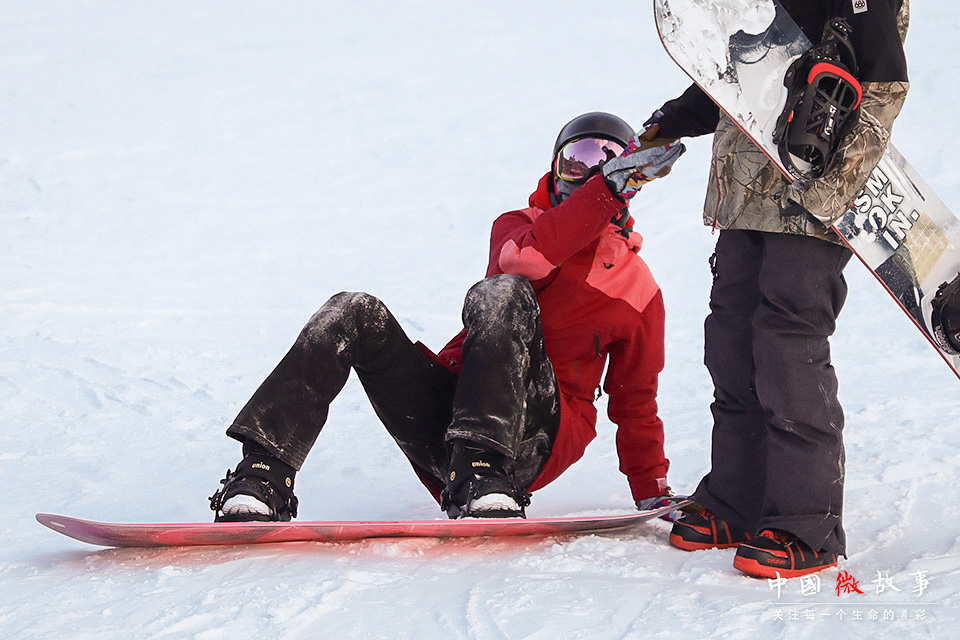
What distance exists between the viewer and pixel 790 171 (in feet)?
6.86

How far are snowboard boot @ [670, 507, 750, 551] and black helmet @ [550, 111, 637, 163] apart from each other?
114 centimetres

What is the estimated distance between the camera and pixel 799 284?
2.12 metres

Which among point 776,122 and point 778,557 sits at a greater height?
point 776,122

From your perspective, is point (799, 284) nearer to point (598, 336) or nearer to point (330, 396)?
point (598, 336)

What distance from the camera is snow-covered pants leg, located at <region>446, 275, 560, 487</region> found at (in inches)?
93.0

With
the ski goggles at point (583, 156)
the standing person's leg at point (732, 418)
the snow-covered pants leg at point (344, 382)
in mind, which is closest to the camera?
the snow-covered pants leg at point (344, 382)

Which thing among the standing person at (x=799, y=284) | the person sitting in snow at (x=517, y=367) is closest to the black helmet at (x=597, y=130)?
the person sitting in snow at (x=517, y=367)

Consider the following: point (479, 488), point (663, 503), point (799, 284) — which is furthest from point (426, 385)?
point (799, 284)

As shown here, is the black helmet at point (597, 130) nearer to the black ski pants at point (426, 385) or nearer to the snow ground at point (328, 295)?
the black ski pants at point (426, 385)

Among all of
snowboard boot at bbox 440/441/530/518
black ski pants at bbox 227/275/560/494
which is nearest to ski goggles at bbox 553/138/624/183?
black ski pants at bbox 227/275/560/494

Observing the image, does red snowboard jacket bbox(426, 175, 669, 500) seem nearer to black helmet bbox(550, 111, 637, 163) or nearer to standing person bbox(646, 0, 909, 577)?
black helmet bbox(550, 111, 637, 163)

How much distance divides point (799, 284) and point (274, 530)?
51.5 inches

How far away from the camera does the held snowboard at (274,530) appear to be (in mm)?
2094

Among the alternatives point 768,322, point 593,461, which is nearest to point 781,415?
point 768,322
